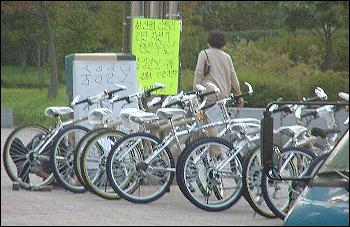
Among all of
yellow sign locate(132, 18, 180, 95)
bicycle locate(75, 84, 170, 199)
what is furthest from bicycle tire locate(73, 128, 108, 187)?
yellow sign locate(132, 18, 180, 95)

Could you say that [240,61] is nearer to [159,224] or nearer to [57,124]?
[57,124]

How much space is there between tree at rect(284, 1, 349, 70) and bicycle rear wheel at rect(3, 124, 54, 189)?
13.4 m

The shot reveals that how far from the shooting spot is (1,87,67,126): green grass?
1956 cm

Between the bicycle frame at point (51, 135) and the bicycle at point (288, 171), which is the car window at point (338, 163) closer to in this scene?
the bicycle at point (288, 171)

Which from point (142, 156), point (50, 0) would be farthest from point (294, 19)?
→ point (142, 156)

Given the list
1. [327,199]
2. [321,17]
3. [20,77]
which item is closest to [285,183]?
[327,199]

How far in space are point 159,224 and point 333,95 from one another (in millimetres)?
10069

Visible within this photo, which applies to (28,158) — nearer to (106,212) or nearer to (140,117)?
(140,117)

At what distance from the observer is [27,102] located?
2355 centimetres

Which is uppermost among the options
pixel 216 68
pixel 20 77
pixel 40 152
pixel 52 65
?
pixel 216 68

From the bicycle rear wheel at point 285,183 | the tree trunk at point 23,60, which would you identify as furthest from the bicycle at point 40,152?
the tree trunk at point 23,60

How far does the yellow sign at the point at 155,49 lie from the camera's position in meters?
12.3

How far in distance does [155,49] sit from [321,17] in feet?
46.4

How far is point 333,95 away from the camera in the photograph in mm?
19000
